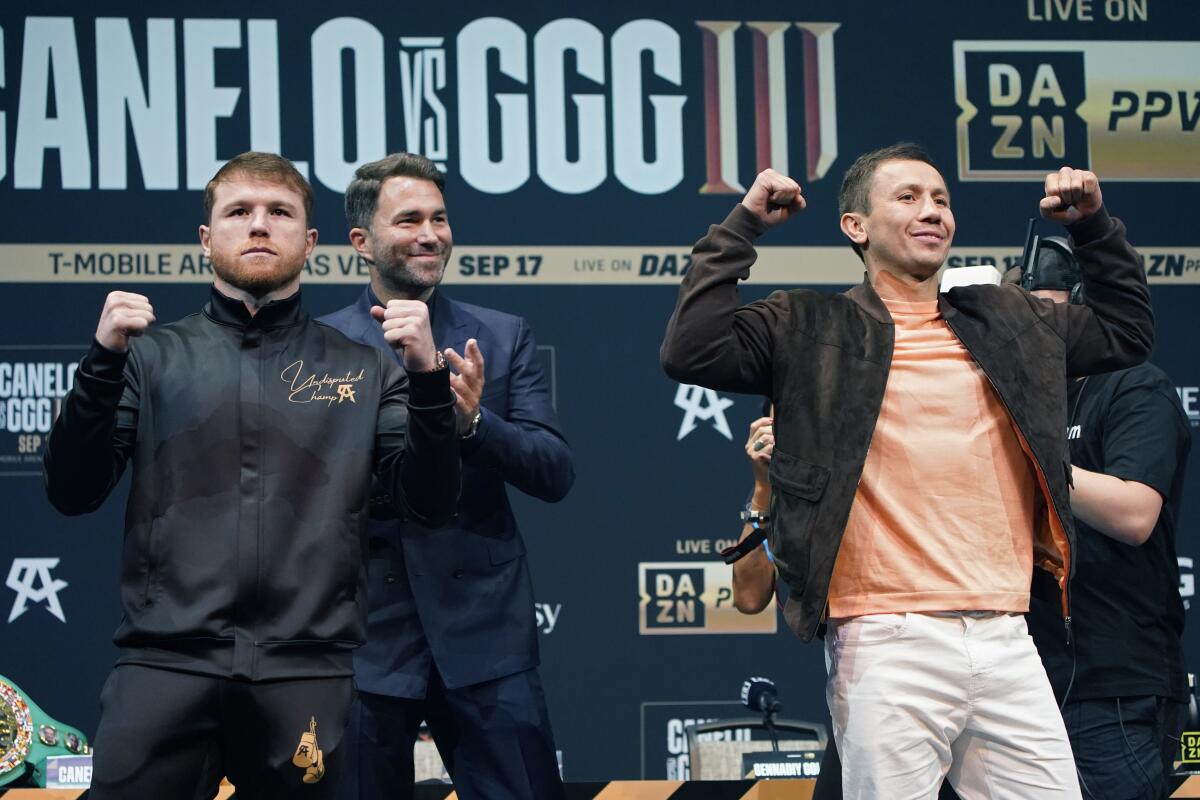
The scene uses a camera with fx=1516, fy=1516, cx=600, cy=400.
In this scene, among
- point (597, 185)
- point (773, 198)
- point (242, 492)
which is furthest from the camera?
point (597, 185)

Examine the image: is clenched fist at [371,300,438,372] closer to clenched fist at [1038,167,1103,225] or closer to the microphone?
clenched fist at [1038,167,1103,225]

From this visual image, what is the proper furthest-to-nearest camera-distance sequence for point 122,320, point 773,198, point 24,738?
point 24,738 → point 773,198 → point 122,320

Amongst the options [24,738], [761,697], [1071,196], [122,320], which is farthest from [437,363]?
[24,738]

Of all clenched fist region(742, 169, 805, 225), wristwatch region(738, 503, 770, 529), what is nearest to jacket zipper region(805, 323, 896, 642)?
clenched fist region(742, 169, 805, 225)

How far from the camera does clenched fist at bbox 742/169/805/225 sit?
262 cm

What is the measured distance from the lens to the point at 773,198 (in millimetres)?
2635

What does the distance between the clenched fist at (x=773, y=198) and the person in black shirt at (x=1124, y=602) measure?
82 cm

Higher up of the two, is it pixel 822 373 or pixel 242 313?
pixel 242 313

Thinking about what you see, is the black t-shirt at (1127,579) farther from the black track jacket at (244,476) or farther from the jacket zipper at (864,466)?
the black track jacket at (244,476)

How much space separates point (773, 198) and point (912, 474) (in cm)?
53

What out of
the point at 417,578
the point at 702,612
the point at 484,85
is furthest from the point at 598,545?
the point at 417,578

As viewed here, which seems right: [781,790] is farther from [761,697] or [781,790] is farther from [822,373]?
[822,373]

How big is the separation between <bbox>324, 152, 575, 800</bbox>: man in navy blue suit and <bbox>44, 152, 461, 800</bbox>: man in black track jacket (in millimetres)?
238

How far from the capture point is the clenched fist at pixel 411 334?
2477mm
